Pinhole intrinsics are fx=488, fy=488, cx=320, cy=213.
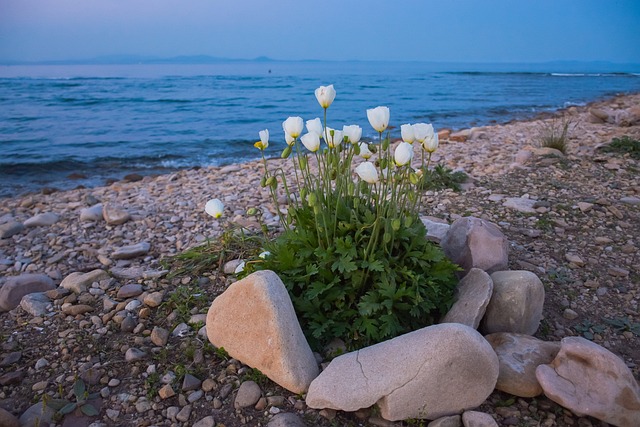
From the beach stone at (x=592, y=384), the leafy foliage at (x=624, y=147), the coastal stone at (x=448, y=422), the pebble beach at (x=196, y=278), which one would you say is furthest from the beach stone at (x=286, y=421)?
the leafy foliage at (x=624, y=147)

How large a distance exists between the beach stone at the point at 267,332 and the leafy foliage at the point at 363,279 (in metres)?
0.19

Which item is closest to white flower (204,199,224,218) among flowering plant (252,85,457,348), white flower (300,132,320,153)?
flowering plant (252,85,457,348)

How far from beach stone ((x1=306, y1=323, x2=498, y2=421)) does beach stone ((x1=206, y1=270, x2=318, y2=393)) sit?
18cm

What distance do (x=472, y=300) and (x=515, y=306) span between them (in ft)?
0.89

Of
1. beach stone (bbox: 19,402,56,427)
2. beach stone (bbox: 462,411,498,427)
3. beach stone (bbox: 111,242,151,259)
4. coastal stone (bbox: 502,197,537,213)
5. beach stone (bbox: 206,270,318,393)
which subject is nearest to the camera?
beach stone (bbox: 462,411,498,427)

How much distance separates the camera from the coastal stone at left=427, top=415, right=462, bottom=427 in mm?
2320

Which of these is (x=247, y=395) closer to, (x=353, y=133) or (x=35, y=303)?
(x=353, y=133)

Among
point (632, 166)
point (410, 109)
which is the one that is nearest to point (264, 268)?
point (632, 166)

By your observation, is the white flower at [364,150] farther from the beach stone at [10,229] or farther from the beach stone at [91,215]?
the beach stone at [10,229]

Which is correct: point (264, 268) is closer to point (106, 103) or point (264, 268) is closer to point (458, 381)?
point (458, 381)

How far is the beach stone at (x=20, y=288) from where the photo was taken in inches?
141

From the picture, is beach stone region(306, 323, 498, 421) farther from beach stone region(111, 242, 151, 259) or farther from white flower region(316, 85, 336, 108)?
beach stone region(111, 242, 151, 259)

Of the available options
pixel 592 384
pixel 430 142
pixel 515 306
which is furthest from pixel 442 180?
pixel 592 384

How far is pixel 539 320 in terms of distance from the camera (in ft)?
9.99
